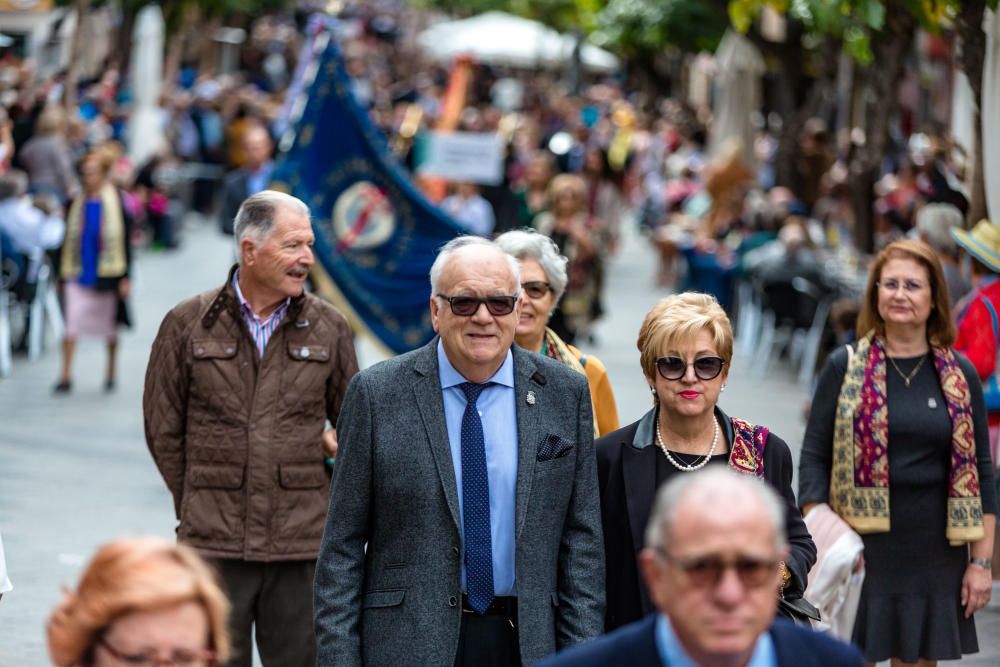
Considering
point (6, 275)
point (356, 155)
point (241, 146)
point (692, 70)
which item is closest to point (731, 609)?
point (356, 155)

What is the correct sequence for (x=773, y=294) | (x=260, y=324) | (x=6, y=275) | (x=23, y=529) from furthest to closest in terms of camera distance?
(x=773, y=294), (x=6, y=275), (x=23, y=529), (x=260, y=324)

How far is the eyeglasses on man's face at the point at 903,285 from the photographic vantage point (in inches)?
240

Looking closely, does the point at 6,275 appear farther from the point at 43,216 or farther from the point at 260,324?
the point at 260,324

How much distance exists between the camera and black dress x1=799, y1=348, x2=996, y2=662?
6098 millimetres

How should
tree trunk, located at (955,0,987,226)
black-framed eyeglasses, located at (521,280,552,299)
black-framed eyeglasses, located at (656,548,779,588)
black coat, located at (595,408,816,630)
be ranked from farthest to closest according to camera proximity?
tree trunk, located at (955,0,987,226), black-framed eyeglasses, located at (521,280,552,299), black coat, located at (595,408,816,630), black-framed eyeglasses, located at (656,548,779,588)

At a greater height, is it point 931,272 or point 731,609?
point 931,272

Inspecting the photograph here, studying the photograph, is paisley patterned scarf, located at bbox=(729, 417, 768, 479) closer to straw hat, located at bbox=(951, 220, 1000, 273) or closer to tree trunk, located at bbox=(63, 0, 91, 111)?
straw hat, located at bbox=(951, 220, 1000, 273)

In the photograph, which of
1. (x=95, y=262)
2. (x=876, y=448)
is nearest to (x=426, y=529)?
(x=876, y=448)

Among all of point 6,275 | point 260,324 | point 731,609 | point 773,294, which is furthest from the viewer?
point 773,294

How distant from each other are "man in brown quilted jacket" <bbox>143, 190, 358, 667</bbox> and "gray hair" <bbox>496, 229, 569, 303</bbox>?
672 millimetres

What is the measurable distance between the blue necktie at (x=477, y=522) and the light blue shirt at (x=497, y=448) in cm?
1

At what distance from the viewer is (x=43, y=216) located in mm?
15531

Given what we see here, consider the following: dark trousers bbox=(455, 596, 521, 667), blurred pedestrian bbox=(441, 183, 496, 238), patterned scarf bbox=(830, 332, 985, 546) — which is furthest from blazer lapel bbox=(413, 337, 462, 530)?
blurred pedestrian bbox=(441, 183, 496, 238)

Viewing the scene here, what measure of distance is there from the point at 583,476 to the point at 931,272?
6.79 feet
